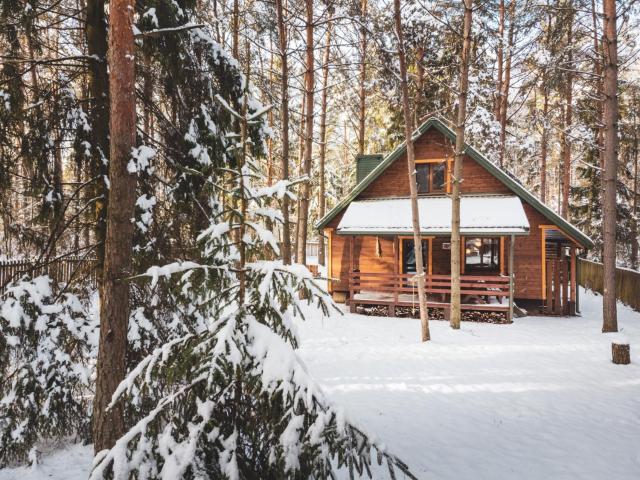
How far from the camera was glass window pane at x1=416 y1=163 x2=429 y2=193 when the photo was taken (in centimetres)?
1499

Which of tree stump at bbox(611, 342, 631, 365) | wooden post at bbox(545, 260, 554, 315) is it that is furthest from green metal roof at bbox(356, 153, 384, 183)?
tree stump at bbox(611, 342, 631, 365)

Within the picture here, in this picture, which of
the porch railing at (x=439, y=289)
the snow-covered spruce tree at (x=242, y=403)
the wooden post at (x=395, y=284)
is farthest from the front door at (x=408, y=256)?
the snow-covered spruce tree at (x=242, y=403)

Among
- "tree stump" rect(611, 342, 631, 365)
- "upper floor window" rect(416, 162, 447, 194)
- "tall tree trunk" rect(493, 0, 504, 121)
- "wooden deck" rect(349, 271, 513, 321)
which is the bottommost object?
"tree stump" rect(611, 342, 631, 365)

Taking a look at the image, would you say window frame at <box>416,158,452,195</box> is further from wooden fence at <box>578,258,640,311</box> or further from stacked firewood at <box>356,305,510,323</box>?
wooden fence at <box>578,258,640,311</box>

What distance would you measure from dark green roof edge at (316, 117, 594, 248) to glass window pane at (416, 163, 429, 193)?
3.56 feet

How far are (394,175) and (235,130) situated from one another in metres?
11.0

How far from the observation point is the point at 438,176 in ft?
49.2

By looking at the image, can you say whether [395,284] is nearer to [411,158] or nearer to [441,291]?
[441,291]

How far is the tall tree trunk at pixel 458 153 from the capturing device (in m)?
9.45

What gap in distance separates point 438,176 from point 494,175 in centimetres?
201

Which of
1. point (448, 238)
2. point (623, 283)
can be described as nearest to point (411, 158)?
point (448, 238)

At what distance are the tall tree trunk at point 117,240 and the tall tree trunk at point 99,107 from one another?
2.96 feet

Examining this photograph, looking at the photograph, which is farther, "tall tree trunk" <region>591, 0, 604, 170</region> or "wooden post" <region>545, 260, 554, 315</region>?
"wooden post" <region>545, 260, 554, 315</region>

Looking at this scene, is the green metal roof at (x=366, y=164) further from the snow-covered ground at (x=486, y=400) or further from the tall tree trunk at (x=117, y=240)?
the tall tree trunk at (x=117, y=240)
